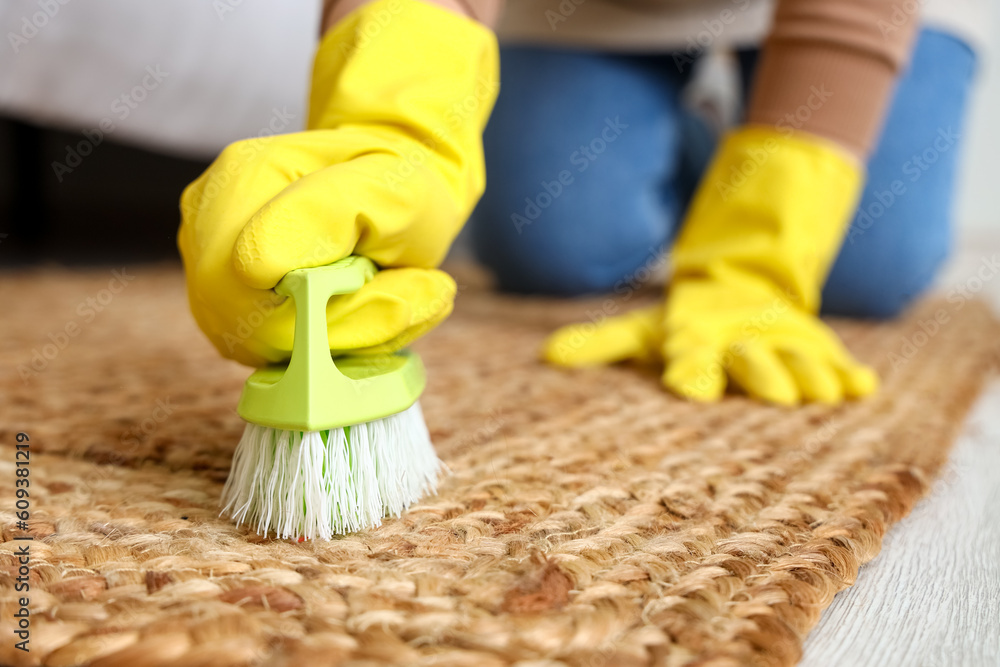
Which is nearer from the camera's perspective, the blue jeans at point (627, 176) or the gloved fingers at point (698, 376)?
the gloved fingers at point (698, 376)

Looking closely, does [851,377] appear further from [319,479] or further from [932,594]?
[319,479]

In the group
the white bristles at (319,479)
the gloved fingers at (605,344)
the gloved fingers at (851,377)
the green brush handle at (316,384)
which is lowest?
the gloved fingers at (851,377)

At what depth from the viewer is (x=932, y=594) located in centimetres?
35

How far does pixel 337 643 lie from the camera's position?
10.0 inches

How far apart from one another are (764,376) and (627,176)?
1.71 ft

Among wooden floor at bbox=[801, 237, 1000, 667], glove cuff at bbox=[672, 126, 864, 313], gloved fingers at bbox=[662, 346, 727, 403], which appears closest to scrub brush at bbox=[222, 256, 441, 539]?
wooden floor at bbox=[801, 237, 1000, 667]

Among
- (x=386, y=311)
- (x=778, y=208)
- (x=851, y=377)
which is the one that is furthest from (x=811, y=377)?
(x=386, y=311)

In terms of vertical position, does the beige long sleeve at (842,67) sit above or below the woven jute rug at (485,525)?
above

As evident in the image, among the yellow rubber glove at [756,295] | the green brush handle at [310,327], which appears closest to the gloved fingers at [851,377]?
the yellow rubber glove at [756,295]

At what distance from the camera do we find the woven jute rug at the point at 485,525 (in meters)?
0.26

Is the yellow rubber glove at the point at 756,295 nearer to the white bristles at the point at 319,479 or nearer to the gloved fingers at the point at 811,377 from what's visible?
the gloved fingers at the point at 811,377

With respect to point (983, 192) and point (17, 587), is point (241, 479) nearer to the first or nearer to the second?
point (17, 587)

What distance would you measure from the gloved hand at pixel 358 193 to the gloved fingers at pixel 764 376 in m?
0.27

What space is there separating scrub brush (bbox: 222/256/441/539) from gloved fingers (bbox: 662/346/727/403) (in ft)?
0.93
